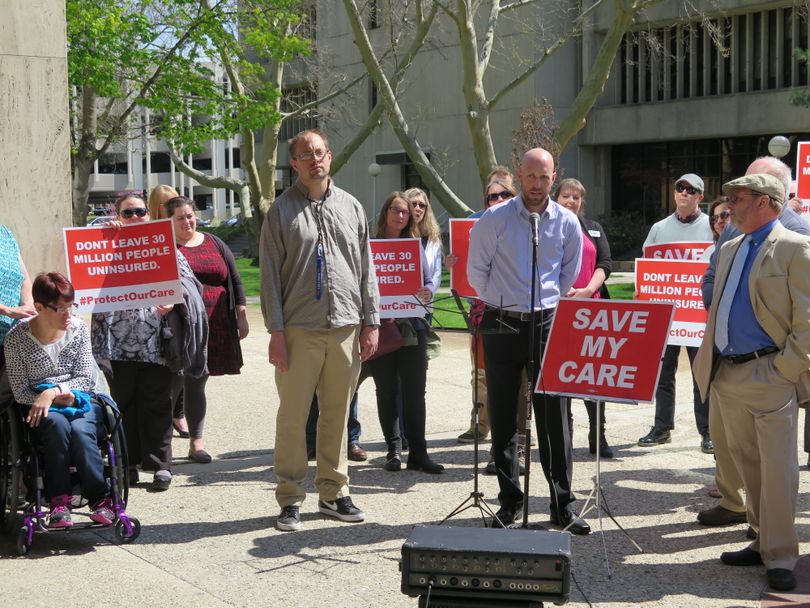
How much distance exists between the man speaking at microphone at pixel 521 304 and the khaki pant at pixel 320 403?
0.92 metres

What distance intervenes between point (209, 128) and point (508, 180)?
20404 millimetres

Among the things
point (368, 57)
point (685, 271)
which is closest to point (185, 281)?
point (685, 271)

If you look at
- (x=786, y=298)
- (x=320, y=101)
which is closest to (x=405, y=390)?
(x=786, y=298)

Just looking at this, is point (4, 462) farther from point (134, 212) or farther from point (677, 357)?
point (677, 357)

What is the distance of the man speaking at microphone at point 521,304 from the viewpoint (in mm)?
6793

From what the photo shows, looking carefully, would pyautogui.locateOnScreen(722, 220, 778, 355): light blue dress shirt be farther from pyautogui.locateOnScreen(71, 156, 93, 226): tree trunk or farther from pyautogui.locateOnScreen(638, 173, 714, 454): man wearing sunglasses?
pyautogui.locateOnScreen(71, 156, 93, 226): tree trunk

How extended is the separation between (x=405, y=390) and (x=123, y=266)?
2401 millimetres

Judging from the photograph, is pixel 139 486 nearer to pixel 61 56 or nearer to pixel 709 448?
pixel 61 56

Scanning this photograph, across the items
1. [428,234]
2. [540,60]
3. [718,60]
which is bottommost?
[428,234]

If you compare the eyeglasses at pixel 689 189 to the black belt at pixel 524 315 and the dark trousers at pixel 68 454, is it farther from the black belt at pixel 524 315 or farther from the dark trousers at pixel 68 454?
the dark trousers at pixel 68 454

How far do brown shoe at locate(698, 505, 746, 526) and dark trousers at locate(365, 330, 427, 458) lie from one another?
231cm

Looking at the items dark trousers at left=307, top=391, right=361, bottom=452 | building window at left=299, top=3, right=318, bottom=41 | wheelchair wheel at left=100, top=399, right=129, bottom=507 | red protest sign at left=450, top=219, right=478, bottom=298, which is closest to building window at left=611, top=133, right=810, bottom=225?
building window at left=299, top=3, right=318, bottom=41

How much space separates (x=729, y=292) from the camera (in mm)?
6098

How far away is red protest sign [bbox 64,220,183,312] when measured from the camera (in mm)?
7691
